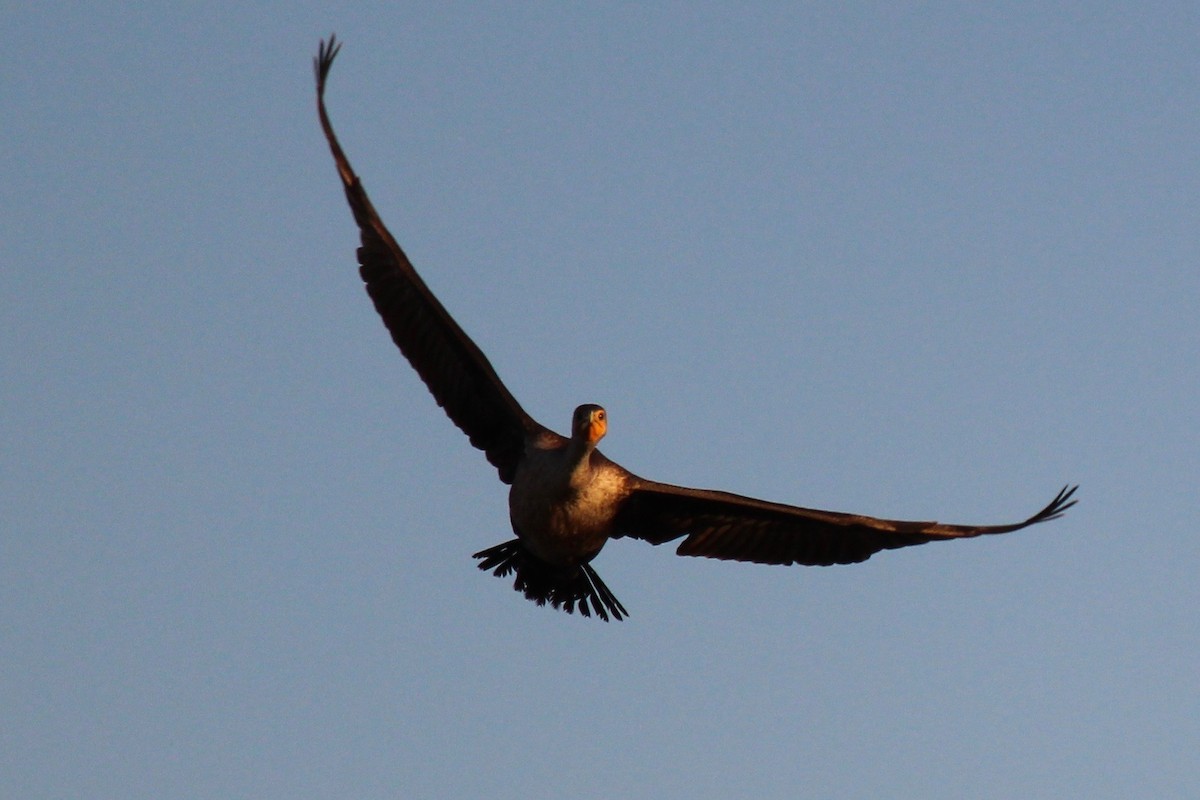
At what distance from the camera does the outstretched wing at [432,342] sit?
13.5m

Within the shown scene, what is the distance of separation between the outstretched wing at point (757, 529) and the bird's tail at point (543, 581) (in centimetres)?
51

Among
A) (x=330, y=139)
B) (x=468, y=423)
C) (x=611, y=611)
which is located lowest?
(x=611, y=611)

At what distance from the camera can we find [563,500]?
1334 cm

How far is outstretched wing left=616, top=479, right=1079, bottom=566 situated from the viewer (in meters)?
13.8

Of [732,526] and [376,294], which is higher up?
[376,294]

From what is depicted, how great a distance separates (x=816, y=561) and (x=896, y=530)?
698 millimetres

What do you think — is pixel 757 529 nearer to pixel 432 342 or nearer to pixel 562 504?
pixel 562 504

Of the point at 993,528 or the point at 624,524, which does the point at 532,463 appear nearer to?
the point at 624,524

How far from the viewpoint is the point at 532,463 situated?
13594mm

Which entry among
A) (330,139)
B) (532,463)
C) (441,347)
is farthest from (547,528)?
(330,139)

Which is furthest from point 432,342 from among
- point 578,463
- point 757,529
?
point 757,529

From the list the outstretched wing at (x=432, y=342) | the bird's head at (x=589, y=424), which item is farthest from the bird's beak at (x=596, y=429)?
the outstretched wing at (x=432, y=342)

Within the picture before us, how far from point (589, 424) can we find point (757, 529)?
5.80 feet

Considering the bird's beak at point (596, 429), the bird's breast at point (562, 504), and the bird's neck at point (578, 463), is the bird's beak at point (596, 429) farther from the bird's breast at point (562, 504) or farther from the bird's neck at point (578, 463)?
the bird's breast at point (562, 504)
